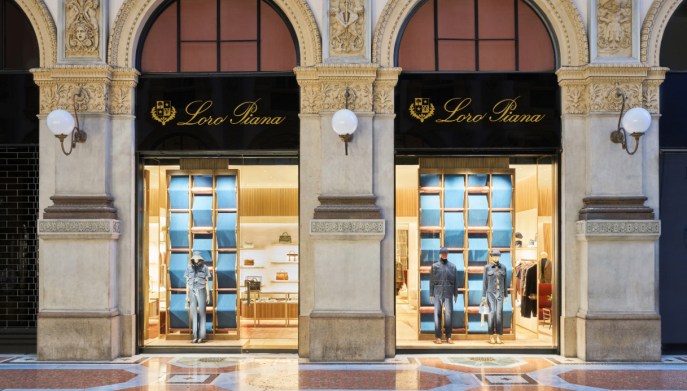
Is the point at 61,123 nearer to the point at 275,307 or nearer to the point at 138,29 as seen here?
the point at 138,29

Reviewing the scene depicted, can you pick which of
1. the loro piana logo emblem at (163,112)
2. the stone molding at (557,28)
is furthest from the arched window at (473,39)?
the loro piana logo emblem at (163,112)

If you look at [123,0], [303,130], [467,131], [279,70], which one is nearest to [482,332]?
[467,131]

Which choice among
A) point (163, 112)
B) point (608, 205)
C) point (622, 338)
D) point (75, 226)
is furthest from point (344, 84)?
point (622, 338)

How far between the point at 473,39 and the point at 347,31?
217 cm

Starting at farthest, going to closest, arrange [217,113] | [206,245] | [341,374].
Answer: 1. [206,245]
2. [217,113]
3. [341,374]

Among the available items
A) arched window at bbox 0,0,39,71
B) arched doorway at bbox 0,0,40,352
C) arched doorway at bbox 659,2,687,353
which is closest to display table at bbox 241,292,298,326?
arched doorway at bbox 0,0,40,352

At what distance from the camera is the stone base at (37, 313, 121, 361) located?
12539mm

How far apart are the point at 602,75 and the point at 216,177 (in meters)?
6.63

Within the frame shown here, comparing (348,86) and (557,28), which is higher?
(557,28)

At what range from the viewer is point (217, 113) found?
42.8 feet

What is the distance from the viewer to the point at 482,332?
44.8ft

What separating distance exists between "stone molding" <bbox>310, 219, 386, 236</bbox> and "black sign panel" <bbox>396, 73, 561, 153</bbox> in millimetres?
1407

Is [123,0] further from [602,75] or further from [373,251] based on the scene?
[602,75]

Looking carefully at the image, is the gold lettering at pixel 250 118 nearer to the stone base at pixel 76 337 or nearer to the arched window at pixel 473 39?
the arched window at pixel 473 39
